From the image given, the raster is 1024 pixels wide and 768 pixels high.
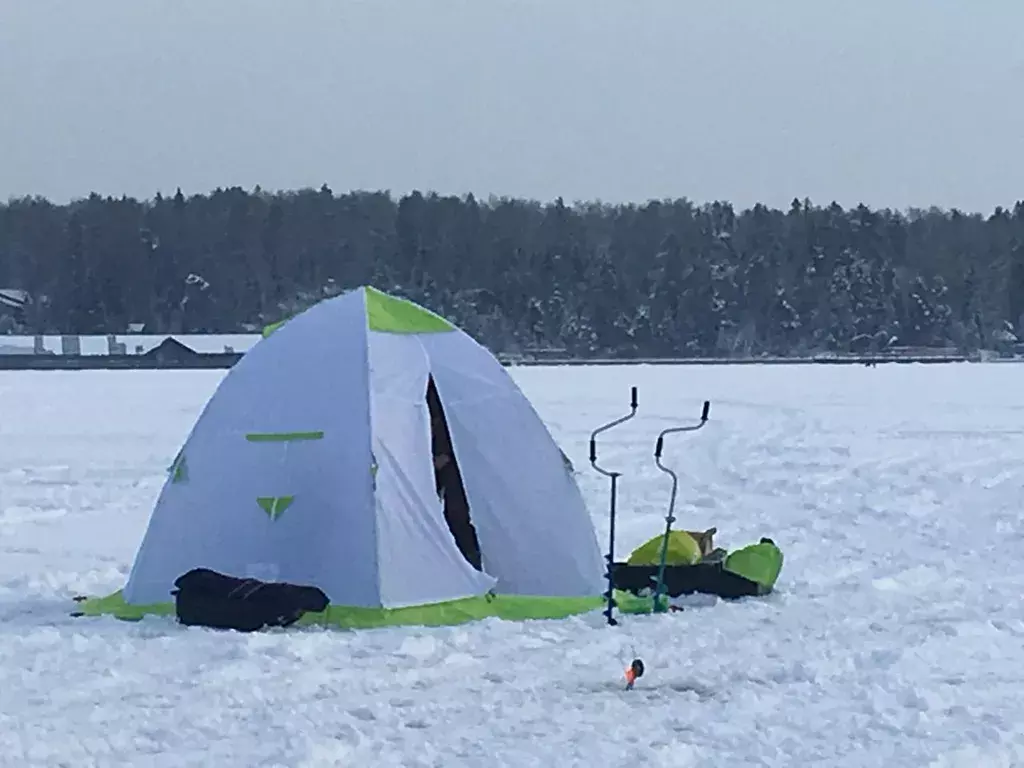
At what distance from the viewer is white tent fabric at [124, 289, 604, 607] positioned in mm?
9305

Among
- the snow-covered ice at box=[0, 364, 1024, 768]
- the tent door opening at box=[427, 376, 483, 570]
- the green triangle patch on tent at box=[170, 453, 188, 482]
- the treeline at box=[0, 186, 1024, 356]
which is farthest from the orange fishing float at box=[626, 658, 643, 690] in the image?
the treeline at box=[0, 186, 1024, 356]

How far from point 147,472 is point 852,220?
280ft

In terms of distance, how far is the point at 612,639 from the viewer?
865 cm

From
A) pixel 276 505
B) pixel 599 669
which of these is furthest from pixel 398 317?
pixel 599 669

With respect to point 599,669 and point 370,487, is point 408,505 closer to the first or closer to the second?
point 370,487

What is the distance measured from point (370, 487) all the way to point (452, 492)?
0.82m

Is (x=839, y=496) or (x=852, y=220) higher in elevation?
(x=852, y=220)

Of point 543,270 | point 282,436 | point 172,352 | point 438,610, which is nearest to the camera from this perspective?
point 438,610

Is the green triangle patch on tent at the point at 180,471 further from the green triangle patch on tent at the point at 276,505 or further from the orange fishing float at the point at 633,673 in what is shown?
the orange fishing float at the point at 633,673

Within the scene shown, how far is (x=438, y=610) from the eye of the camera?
30.0 feet

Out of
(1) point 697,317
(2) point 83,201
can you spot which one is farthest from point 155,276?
(1) point 697,317

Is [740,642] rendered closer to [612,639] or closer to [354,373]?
[612,639]

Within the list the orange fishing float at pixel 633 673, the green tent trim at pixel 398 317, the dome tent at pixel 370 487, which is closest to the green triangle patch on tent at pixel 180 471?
the dome tent at pixel 370 487

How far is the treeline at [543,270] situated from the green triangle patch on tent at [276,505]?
79.5 meters
